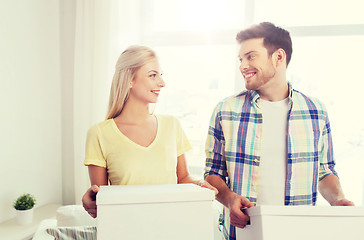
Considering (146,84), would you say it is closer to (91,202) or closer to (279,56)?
(91,202)

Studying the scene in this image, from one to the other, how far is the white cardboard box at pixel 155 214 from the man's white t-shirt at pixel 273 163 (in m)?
0.37

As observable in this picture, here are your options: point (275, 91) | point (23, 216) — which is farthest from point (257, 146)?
point (23, 216)

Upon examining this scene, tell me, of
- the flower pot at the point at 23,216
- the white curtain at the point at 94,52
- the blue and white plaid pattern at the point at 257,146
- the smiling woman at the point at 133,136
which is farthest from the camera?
the white curtain at the point at 94,52

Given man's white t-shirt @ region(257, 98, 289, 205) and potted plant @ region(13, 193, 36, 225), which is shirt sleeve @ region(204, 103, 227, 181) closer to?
man's white t-shirt @ region(257, 98, 289, 205)

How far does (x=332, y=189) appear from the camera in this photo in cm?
106

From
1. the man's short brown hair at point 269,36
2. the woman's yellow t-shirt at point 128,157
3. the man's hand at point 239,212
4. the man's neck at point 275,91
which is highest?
the man's short brown hair at point 269,36

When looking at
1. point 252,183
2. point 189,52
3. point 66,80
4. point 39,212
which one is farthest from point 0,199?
point 252,183

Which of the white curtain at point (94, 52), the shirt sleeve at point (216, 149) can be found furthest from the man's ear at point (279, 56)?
the white curtain at point (94, 52)

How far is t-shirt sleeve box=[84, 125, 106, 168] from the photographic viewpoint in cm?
94

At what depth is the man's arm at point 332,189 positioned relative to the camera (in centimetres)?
102

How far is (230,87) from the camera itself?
8.16ft

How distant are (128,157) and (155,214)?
24 centimetres

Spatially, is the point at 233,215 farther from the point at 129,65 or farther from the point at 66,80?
the point at 66,80

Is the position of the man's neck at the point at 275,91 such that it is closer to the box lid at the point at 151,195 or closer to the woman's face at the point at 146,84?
the woman's face at the point at 146,84
